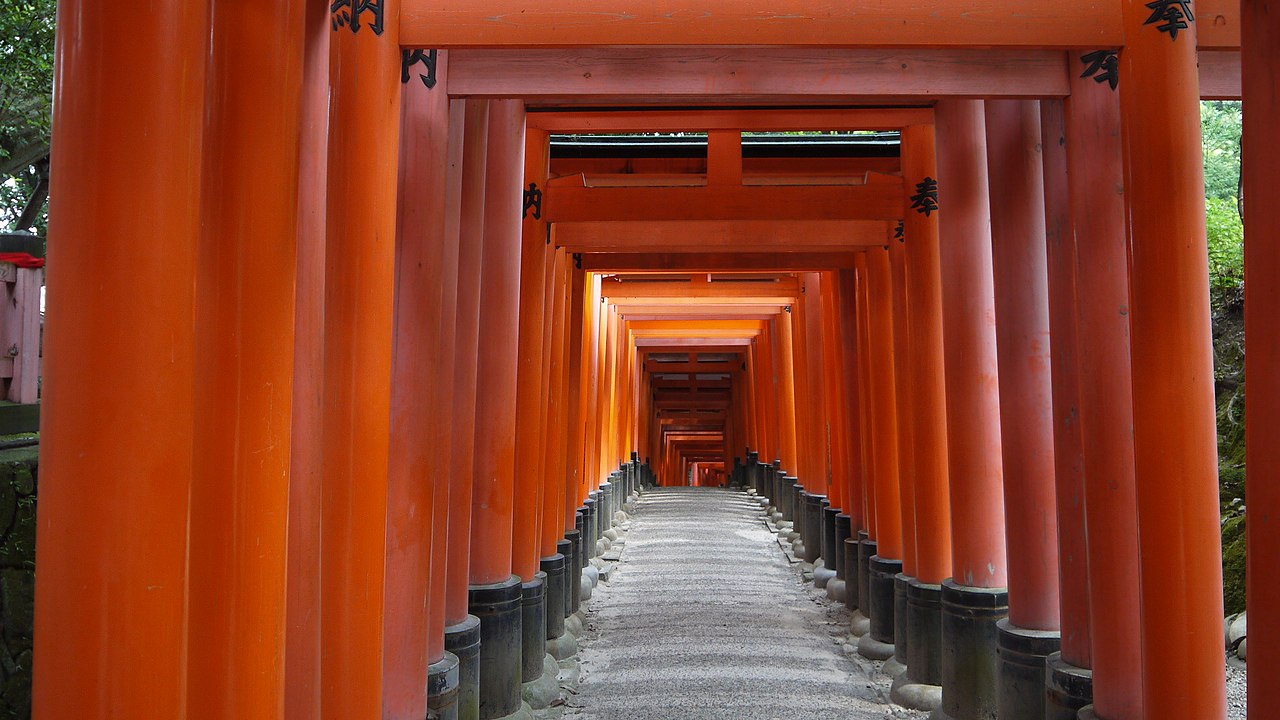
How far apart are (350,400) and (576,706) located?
4.04m

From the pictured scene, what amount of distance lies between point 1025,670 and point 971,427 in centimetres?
140

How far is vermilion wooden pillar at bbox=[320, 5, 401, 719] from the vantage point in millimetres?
3586

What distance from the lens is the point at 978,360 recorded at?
585 cm

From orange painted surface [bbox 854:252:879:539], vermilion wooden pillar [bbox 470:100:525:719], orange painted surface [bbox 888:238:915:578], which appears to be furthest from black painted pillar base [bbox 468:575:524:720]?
orange painted surface [bbox 854:252:879:539]

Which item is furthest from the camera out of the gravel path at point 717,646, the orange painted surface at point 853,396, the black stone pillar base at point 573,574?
the orange painted surface at point 853,396

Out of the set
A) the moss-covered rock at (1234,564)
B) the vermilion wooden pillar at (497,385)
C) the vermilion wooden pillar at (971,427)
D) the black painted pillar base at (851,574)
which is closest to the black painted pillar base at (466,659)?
the vermilion wooden pillar at (497,385)

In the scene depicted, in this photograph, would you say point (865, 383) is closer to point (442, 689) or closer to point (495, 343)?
point (495, 343)

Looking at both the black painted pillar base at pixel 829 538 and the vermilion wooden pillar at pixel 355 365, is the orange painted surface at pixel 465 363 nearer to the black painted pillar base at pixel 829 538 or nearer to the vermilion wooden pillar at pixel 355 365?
the vermilion wooden pillar at pixel 355 365

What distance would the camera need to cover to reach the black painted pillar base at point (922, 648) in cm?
682

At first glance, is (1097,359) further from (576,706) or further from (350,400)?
(576,706)

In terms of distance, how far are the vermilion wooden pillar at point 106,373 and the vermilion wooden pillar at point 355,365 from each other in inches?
58.5

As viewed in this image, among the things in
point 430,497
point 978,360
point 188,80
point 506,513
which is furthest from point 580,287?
point 188,80

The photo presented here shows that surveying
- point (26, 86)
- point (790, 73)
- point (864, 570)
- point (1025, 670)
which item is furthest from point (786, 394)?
point (790, 73)

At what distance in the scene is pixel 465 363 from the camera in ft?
18.8
